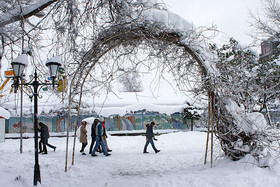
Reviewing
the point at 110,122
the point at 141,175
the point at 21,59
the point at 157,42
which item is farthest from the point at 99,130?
the point at 110,122

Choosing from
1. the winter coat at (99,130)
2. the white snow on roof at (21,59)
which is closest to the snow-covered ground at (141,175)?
the winter coat at (99,130)

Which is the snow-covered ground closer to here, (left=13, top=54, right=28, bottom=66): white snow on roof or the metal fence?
(left=13, top=54, right=28, bottom=66): white snow on roof

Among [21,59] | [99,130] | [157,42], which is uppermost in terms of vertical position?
[157,42]

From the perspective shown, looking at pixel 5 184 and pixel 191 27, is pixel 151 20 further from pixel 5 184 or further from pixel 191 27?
pixel 5 184

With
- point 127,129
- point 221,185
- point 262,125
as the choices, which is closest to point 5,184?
point 221,185

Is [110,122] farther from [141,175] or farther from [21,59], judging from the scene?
[21,59]

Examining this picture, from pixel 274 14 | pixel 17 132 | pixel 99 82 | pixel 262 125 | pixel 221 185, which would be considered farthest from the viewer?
pixel 17 132

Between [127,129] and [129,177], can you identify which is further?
[127,129]

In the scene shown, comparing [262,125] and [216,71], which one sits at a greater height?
[216,71]

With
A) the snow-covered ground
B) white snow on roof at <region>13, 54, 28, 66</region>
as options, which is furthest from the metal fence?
white snow on roof at <region>13, 54, 28, 66</region>

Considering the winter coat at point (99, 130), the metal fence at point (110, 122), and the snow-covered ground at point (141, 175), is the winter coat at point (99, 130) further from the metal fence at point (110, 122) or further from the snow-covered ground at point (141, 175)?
the metal fence at point (110, 122)

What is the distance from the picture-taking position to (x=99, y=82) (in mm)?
6059

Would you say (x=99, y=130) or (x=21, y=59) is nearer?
(x=21, y=59)

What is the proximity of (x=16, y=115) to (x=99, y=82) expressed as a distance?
1742 centimetres
